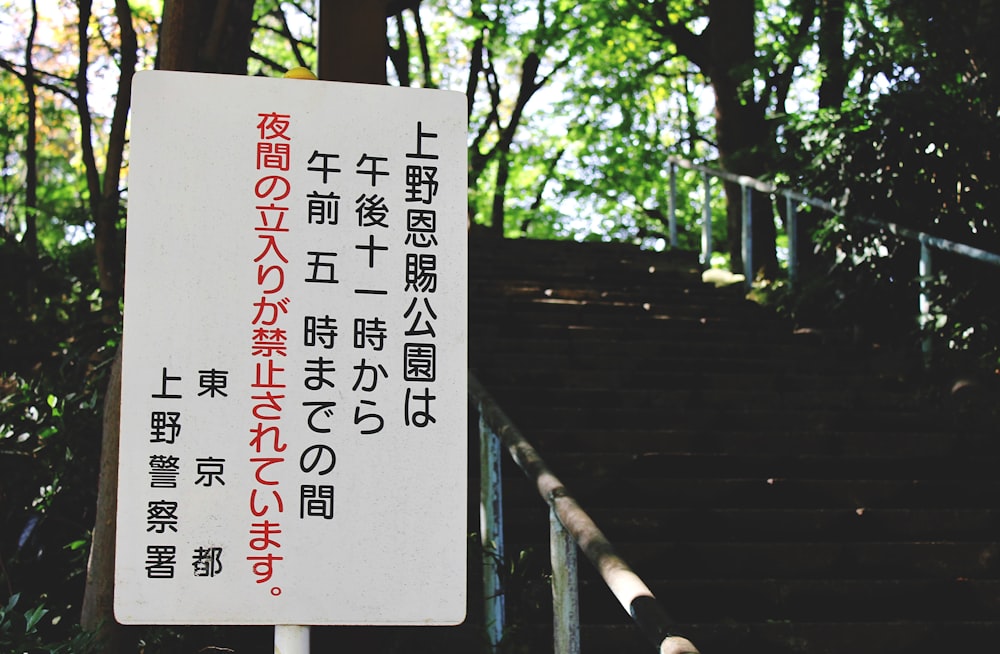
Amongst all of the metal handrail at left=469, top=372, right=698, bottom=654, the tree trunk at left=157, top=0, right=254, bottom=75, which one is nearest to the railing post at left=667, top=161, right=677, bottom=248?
the tree trunk at left=157, top=0, right=254, bottom=75

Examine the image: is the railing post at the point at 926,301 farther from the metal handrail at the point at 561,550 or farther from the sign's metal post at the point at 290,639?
the sign's metal post at the point at 290,639

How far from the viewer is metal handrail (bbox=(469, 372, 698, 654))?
2.74 metres

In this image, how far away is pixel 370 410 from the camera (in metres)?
2.37

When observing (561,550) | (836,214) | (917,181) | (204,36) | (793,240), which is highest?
(204,36)

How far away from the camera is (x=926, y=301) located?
701 cm

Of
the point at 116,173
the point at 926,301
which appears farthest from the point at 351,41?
the point at 926,301

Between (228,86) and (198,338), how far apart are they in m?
0.56

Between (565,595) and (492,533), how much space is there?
3.81ft

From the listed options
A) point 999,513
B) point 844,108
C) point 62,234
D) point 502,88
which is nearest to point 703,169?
point 844,108

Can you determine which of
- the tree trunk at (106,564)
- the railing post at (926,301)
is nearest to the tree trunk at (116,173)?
the tree trunk at (106,564)

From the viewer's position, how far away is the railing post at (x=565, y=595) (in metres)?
3.34

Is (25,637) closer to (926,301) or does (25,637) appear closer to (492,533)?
(492,533)

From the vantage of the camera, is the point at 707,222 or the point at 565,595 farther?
the point at 707,222

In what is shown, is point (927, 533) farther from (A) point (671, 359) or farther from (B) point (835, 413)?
(A) point (671, 359)
